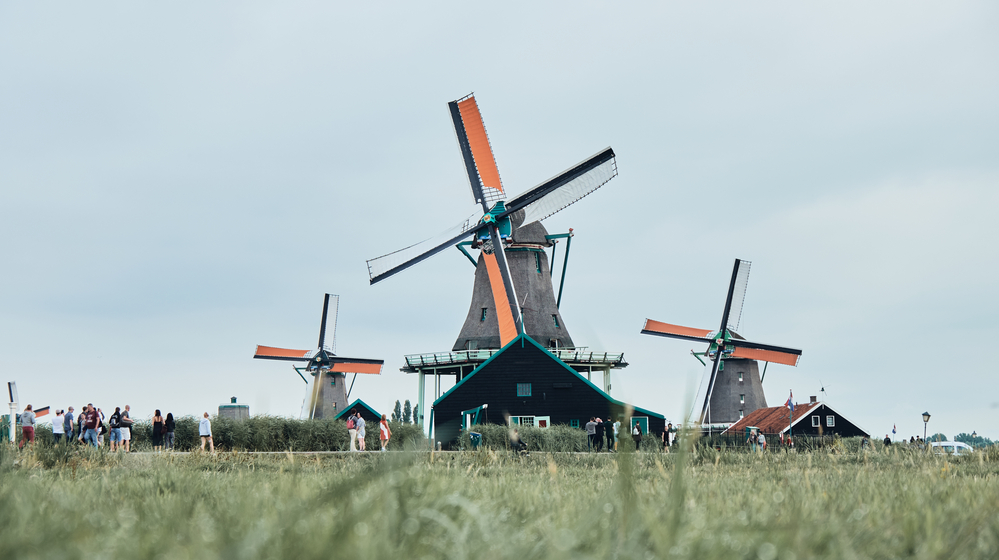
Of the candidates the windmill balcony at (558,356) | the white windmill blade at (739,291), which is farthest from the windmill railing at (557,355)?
the white windmill blade at (739,291)

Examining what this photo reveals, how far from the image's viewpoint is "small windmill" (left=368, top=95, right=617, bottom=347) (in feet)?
110

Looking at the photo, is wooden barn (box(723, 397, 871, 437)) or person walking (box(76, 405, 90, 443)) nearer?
Result: person walking (box(76, 405, 90, 443))

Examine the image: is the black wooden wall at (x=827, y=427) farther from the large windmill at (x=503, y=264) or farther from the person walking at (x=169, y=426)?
the person walking at (x=169, y=426)

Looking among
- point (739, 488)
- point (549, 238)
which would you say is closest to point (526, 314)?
point (549, 238)

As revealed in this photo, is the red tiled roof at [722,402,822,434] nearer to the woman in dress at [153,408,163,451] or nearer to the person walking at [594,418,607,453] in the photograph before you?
the person walking at [594,418,607,453]

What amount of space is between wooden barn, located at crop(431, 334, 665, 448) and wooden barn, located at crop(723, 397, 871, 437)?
1521 cm

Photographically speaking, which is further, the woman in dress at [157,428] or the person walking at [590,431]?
the person walking at [590,431]

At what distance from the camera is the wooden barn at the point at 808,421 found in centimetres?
4334

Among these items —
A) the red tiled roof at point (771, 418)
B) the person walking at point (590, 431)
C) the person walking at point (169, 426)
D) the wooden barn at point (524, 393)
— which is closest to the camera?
the person walking at point (169, 426)

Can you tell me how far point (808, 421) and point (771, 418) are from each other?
2013 mm

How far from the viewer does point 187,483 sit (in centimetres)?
463

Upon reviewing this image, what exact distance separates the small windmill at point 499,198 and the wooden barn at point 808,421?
17.7 meters

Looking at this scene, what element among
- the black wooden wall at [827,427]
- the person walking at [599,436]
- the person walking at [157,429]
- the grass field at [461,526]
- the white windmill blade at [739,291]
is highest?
the white windmill blade at [739,291]

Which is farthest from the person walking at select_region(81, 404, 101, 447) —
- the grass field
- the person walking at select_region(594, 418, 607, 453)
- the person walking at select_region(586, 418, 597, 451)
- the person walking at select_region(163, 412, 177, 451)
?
the grass field
